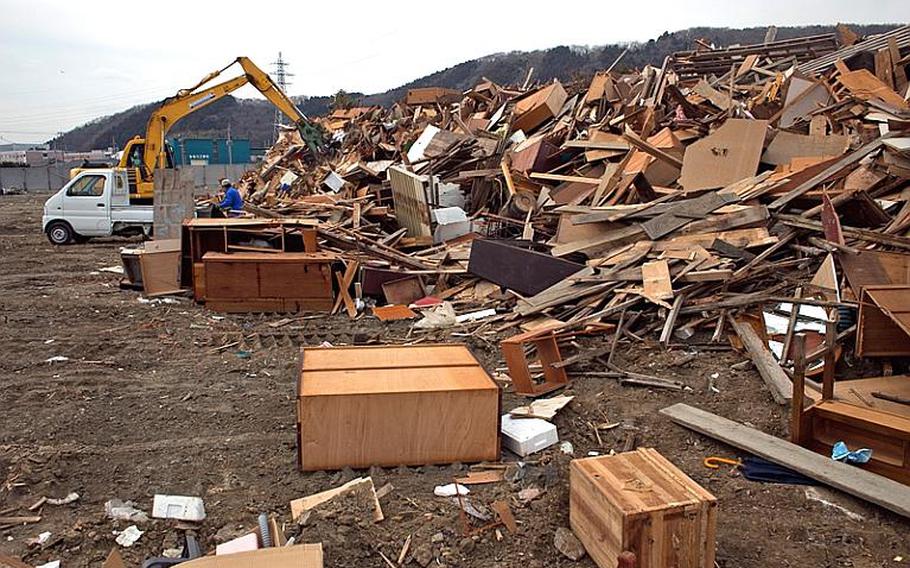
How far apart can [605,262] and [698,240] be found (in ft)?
3.56

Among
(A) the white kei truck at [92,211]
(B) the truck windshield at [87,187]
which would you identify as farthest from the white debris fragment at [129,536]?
(B) the truck windshield at [87,187]

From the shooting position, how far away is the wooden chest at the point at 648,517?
3.37 metres

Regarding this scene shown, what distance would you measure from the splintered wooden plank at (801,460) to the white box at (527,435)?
1007 mm

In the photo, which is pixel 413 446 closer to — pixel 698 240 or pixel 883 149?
pixel 698 240

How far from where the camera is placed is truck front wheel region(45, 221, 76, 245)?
16.7 meters

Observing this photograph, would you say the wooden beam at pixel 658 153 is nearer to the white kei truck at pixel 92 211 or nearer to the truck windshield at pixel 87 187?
the white kei truck at pixel 92 211

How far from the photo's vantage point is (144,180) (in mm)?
16953

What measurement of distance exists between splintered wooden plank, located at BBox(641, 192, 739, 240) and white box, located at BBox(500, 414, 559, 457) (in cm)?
368

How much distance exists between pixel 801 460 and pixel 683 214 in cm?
434

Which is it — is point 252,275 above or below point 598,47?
below

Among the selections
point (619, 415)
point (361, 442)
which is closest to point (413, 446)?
point (361, 442)

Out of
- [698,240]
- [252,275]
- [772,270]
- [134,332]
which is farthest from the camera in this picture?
[252,275]

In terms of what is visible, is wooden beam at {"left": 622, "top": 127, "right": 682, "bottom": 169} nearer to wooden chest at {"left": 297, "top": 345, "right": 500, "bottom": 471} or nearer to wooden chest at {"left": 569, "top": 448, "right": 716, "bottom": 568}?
wooden chest at {"left": 297, "top": 345, "right": 500, "bottom": 471}

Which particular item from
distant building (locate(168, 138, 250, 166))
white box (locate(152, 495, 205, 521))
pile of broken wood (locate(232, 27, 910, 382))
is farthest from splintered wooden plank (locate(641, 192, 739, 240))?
distant building (locate(168, 138, 250, 166))
